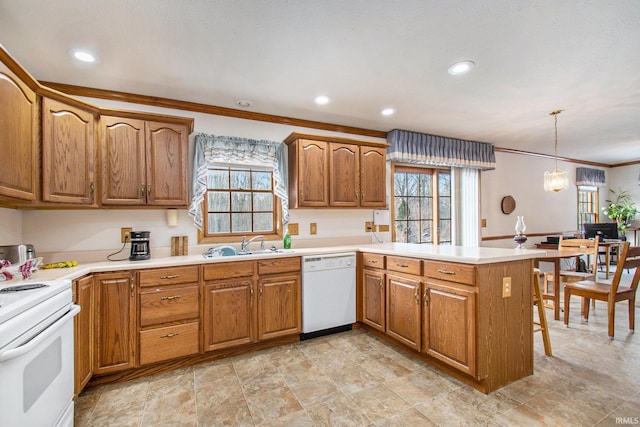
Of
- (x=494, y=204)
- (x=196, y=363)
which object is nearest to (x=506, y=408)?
(x=196, y=363)

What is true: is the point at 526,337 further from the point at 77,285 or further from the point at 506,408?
the point at 77,285

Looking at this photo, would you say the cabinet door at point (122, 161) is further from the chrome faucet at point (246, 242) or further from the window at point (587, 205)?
the window at point (587, 205)

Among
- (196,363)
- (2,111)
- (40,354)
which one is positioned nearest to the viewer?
(40,354)

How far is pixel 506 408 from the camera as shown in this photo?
184cm

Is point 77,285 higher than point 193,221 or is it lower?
lower

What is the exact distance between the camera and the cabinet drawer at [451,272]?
6.66 ft

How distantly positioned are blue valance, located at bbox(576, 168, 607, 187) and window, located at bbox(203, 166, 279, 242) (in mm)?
6734

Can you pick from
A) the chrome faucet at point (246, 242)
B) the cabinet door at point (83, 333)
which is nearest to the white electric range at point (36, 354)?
the cabinet door at point (83, 333)

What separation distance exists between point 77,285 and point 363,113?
9.71 feet

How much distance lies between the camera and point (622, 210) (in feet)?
21.4

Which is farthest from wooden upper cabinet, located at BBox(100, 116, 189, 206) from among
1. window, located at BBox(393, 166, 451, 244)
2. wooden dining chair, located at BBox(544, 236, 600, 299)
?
wooden dining chair, located at BBox(544, 236, 600, 299)

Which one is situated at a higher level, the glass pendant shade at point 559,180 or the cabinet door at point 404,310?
the glass pendant shade at point 559,180

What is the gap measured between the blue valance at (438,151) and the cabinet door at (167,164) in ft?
8.27

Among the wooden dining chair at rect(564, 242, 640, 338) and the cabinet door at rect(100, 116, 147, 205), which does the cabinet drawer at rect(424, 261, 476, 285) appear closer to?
the wooden dining chair at rect(564, 242, 640, 338)
